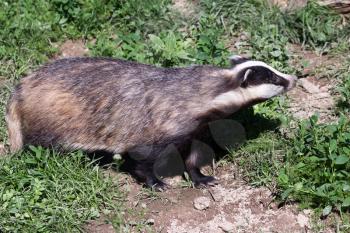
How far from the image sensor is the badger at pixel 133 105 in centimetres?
472

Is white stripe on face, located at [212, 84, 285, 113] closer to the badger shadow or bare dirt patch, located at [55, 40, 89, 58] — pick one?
the badger shadow

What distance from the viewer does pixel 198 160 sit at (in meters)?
5.09

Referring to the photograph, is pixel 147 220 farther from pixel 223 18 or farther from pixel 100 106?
pixel 223 18

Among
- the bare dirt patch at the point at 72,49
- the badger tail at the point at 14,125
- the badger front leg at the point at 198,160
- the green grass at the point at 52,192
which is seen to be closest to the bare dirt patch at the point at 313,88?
the badger front leg at the point at 198,160

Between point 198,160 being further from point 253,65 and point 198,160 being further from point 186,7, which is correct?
point 186,7

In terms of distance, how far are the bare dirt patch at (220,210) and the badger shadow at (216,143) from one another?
200 millimetres

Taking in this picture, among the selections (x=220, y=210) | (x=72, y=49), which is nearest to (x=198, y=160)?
(x=220, y=210)

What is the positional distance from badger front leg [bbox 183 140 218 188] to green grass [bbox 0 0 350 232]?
0.20 meters

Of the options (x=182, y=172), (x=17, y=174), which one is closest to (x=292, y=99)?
(x=182, y=172)

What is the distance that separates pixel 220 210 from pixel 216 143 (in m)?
0.75

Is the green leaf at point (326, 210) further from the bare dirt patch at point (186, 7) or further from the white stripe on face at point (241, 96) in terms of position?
the bare dirt patch at point (186, 7)

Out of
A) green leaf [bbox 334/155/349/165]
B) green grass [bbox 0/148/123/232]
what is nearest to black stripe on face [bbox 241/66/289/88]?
green leaf [bbox 334/155/349/165]

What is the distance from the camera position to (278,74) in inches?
189

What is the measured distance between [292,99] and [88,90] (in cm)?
176
